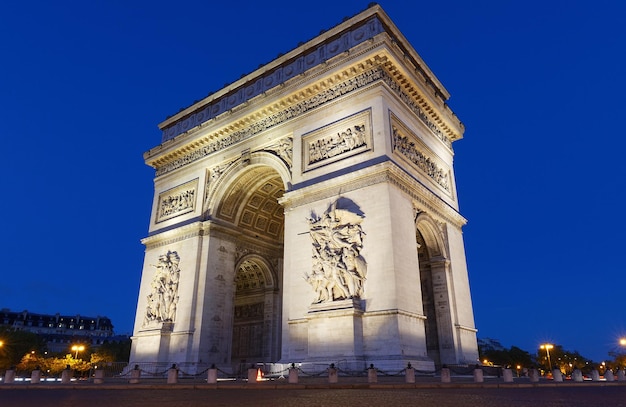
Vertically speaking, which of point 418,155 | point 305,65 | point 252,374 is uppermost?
point 305,65

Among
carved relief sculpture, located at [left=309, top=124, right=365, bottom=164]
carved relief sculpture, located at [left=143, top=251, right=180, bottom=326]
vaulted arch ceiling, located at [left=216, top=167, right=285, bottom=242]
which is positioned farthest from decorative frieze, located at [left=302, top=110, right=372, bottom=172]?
carved relief sculpture, located at [left=143, top=251, right=180, bottom=326]

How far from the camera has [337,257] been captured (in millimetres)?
14602

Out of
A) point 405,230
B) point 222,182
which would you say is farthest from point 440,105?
point 222,182

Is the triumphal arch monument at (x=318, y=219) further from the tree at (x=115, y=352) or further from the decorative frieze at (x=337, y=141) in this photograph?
the tree at (x=115, y=352)

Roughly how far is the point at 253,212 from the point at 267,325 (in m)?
6.43

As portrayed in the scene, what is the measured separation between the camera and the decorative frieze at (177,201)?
70.9 feet

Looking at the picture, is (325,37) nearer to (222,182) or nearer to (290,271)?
(222,182)

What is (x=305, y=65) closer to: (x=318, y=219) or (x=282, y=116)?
(x=282, y=116)

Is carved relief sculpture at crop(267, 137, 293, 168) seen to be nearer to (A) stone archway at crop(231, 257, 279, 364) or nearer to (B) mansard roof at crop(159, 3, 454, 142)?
(B) mansard roof at crop(159, 3, 454, 142)

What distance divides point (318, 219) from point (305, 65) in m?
7.57

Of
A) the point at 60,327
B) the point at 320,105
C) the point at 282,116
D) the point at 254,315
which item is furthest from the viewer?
the point at 60,327

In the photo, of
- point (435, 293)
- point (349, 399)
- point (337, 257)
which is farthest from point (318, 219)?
point (349, 399)

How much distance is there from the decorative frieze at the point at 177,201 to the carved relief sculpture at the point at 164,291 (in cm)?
242

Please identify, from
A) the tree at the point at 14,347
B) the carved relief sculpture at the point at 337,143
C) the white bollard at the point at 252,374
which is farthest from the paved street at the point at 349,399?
the tree at the point at 14,347
